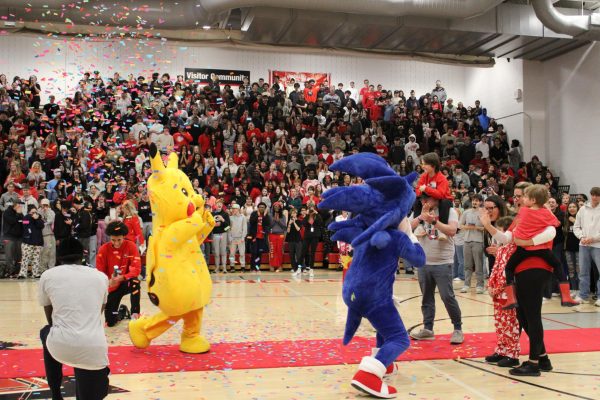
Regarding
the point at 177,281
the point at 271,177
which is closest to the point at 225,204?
the point at 271,177

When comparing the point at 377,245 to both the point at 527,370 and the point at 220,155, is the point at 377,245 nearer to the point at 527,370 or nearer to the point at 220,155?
the point at 527,370

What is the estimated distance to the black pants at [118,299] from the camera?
7.38 m

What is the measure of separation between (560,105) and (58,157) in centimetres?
1469

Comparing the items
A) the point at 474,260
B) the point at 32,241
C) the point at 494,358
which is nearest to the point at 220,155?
the point at 32,241

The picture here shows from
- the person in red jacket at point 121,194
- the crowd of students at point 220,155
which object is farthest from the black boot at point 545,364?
the person in red jacket at point 121,194

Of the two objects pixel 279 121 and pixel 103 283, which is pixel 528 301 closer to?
pixel 103 283

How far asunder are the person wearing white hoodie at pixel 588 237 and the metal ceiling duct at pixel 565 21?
25.3 ft

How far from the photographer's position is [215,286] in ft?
36.8

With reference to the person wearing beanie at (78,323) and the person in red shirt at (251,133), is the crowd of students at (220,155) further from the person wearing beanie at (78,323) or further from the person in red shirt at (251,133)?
the person wearing beanie at (78,323)

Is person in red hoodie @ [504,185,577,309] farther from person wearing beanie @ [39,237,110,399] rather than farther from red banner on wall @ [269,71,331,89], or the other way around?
red banner on wall @ [269,71,331,89]

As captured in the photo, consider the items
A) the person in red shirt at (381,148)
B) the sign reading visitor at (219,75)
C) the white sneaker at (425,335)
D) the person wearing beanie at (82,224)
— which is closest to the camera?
the white sneaker at (425,335)

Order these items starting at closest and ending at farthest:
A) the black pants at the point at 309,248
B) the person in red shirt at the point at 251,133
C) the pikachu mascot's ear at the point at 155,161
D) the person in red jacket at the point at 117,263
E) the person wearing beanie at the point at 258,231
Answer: the pikachu mascot's ear at the point at 155,161
the person in red jacket at the point at 117,263
the black pants at the point at 309,248
the person wearing beanie at the point at 258,231
the person in red shirt at the point at 251,133

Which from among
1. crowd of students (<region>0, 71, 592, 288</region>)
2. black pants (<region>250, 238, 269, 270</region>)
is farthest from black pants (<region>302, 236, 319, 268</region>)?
black pants (<region>250, 238, 269, 270</region>)

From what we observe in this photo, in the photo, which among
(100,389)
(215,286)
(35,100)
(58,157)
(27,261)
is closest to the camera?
(100,389)
